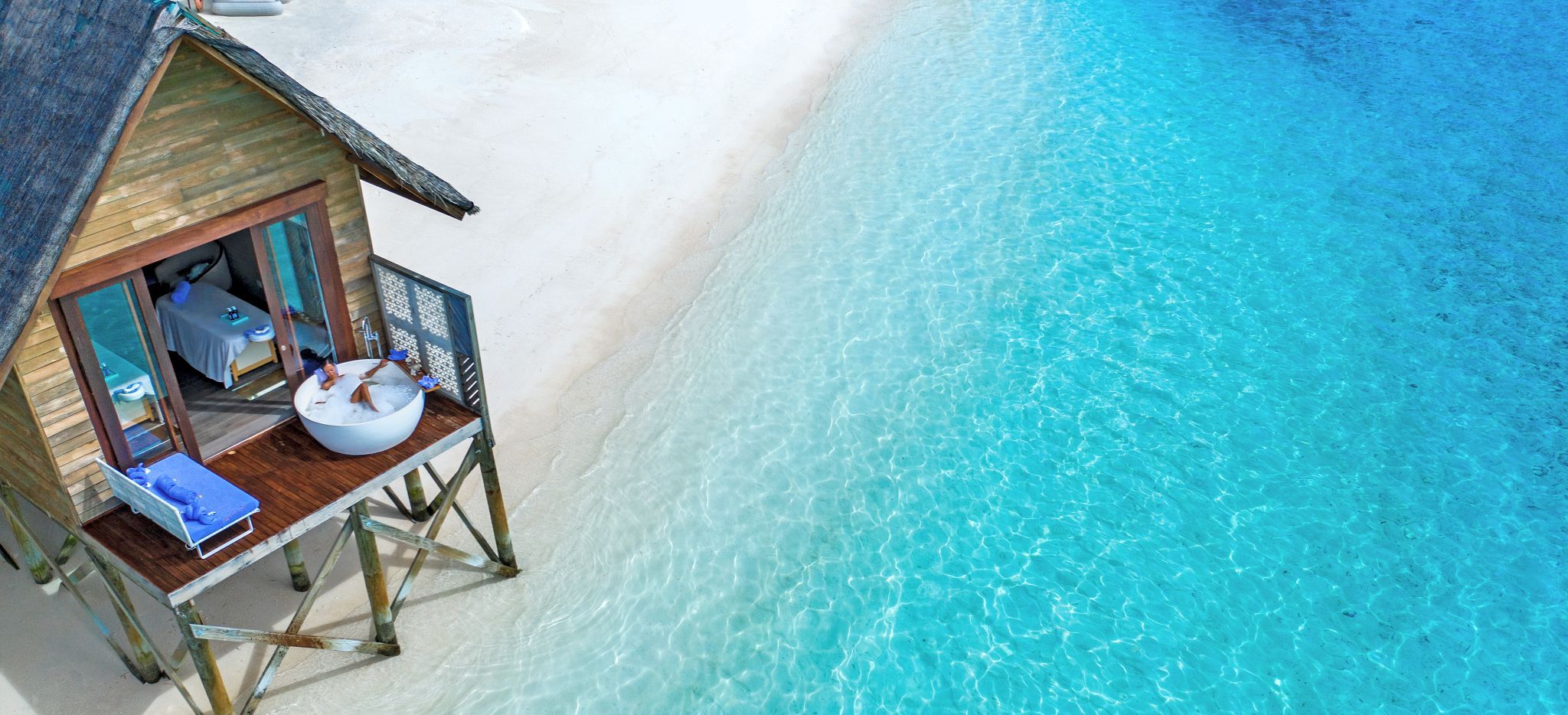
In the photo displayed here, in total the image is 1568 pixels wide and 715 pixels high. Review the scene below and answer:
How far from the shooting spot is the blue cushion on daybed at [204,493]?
827cm

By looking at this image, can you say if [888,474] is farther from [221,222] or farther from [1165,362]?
[221,222]

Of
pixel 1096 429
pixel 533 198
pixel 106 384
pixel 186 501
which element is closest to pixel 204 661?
pixel 186 501

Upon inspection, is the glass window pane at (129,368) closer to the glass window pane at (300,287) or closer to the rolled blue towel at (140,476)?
the rolled blue towel at (140,476)

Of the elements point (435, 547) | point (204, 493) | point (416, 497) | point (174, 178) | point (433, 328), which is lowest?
point (416, 497)

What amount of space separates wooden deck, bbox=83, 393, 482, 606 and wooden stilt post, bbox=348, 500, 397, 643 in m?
0.33

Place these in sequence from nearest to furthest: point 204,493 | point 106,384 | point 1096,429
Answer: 1. point 106,384
2. point 204,493
3. point 1096,429

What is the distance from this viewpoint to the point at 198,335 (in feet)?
31.6

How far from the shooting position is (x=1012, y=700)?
10.4m

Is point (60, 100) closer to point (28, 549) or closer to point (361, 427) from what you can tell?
point (361, 427)

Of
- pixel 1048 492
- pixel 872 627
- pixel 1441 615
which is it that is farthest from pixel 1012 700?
pixel 1441 615

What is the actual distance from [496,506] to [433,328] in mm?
1919

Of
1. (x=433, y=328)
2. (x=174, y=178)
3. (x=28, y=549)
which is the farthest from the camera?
(x=28, y=549)

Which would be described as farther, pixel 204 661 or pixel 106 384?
pixel 204 661

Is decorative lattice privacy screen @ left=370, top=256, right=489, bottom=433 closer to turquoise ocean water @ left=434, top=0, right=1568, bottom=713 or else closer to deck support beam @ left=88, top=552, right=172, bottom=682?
turquoise ocean water @ left=434, top=0, right=1568, bottom=713
